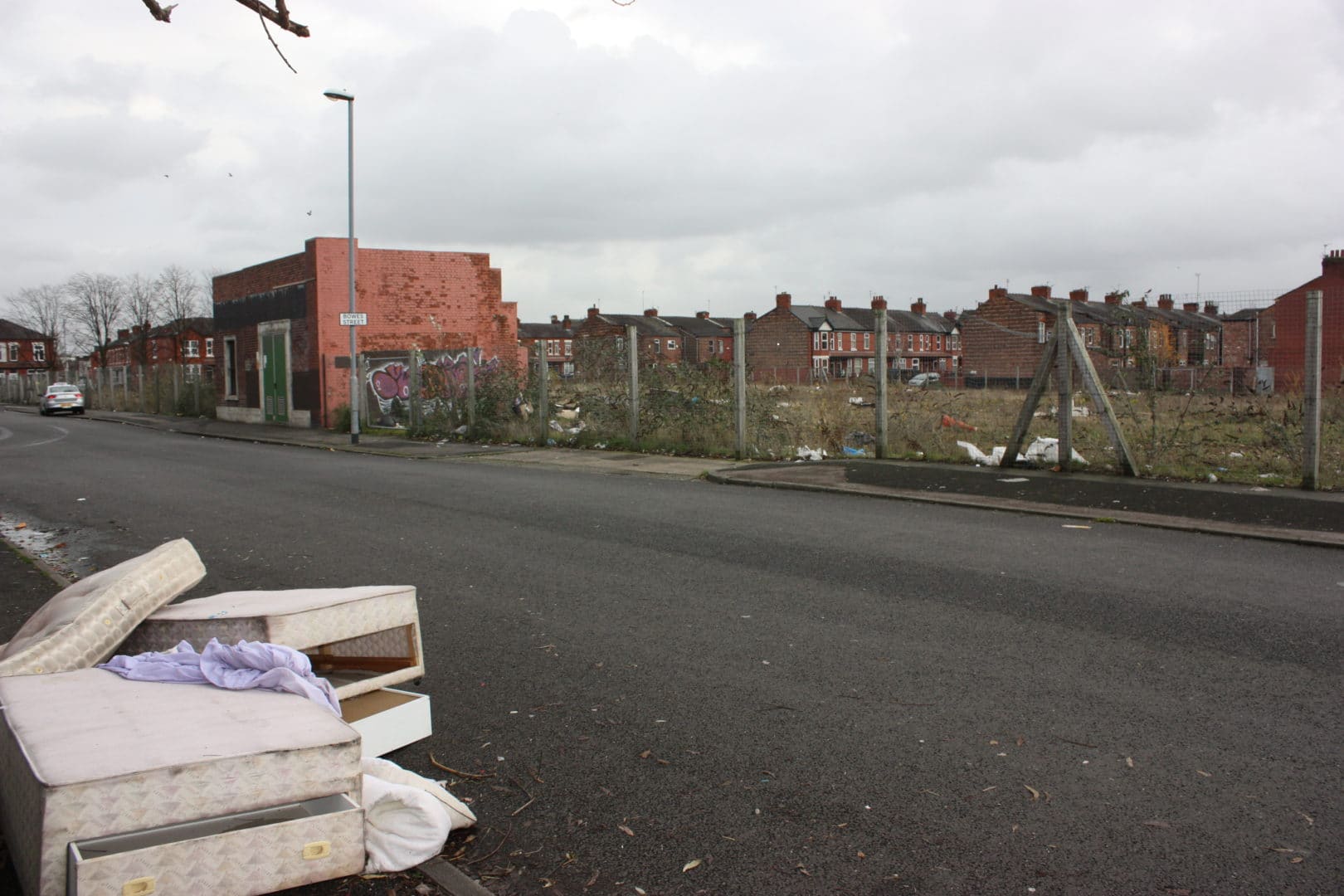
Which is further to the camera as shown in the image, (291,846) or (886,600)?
(886,600)

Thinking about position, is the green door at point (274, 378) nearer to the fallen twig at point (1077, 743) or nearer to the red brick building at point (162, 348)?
the red brick building at point (162, 348)

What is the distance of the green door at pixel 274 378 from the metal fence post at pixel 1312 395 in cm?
2865

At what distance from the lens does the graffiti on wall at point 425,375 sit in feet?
87.2

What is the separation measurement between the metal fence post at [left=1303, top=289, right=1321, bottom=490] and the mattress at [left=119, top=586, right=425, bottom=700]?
10.2m

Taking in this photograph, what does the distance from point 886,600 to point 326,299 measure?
86.3ft

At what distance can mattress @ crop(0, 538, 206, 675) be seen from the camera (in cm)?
386

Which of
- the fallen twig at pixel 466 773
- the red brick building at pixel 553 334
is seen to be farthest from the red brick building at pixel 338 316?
the red brick building at pixel 553 334

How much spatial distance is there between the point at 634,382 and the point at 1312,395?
450 inches

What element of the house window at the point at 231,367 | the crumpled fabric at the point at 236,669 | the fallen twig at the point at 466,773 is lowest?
the fallen twig at the point at 466,773

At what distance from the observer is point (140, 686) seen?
359cm

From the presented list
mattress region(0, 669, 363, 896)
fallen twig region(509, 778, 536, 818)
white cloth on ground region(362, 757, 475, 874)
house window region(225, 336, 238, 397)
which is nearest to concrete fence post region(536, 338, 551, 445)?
fallen twig region(509, 778, 536, 818)

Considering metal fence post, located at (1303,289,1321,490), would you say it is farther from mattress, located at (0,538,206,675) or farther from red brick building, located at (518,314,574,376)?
red brick building, located at (518,314,574,376)

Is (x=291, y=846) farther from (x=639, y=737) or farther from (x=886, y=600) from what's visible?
(x=886, y=600)

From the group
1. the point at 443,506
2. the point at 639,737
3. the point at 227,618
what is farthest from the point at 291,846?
the point at 443,506
